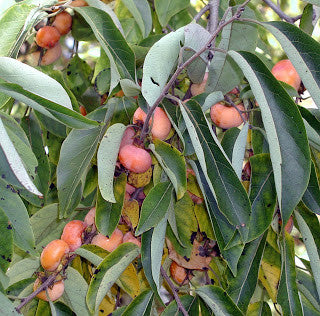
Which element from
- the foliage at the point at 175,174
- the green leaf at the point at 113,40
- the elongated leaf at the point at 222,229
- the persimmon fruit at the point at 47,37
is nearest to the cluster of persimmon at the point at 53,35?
the persimmon fruit at the point at 47,37

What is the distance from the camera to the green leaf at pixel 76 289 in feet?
3.04

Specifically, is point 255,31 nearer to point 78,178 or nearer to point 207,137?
point 207,137

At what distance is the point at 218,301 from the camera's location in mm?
901

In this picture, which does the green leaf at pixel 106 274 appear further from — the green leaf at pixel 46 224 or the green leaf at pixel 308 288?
the green leaf at pixel 308 288

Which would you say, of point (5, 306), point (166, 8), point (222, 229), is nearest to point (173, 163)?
point (222, 229)

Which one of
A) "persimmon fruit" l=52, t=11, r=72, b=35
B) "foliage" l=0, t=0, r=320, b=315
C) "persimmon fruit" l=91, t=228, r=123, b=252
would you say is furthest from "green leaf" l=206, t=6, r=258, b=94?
"persimmon fruit" l=52, t=11, r=72, b=35

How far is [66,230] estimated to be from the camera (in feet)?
3.14

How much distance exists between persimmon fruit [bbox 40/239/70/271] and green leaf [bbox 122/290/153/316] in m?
0.14

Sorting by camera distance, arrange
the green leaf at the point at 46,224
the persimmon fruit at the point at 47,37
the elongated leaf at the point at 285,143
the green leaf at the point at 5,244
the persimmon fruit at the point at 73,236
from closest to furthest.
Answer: the elongated leaf at the point at 285,143 < the green leaf at the point at 5,244 < the persimmon fruit at the point at 73,236 < the green leaf at the point at 46,224 < the persimmon fruit at the point at 47,37

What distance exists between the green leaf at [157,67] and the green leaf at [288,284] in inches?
14.1

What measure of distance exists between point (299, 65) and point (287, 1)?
3.74 feet

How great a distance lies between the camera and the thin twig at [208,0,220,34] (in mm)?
1114

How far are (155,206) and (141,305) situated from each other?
0.62 feet

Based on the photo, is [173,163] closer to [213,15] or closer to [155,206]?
[155,206]
